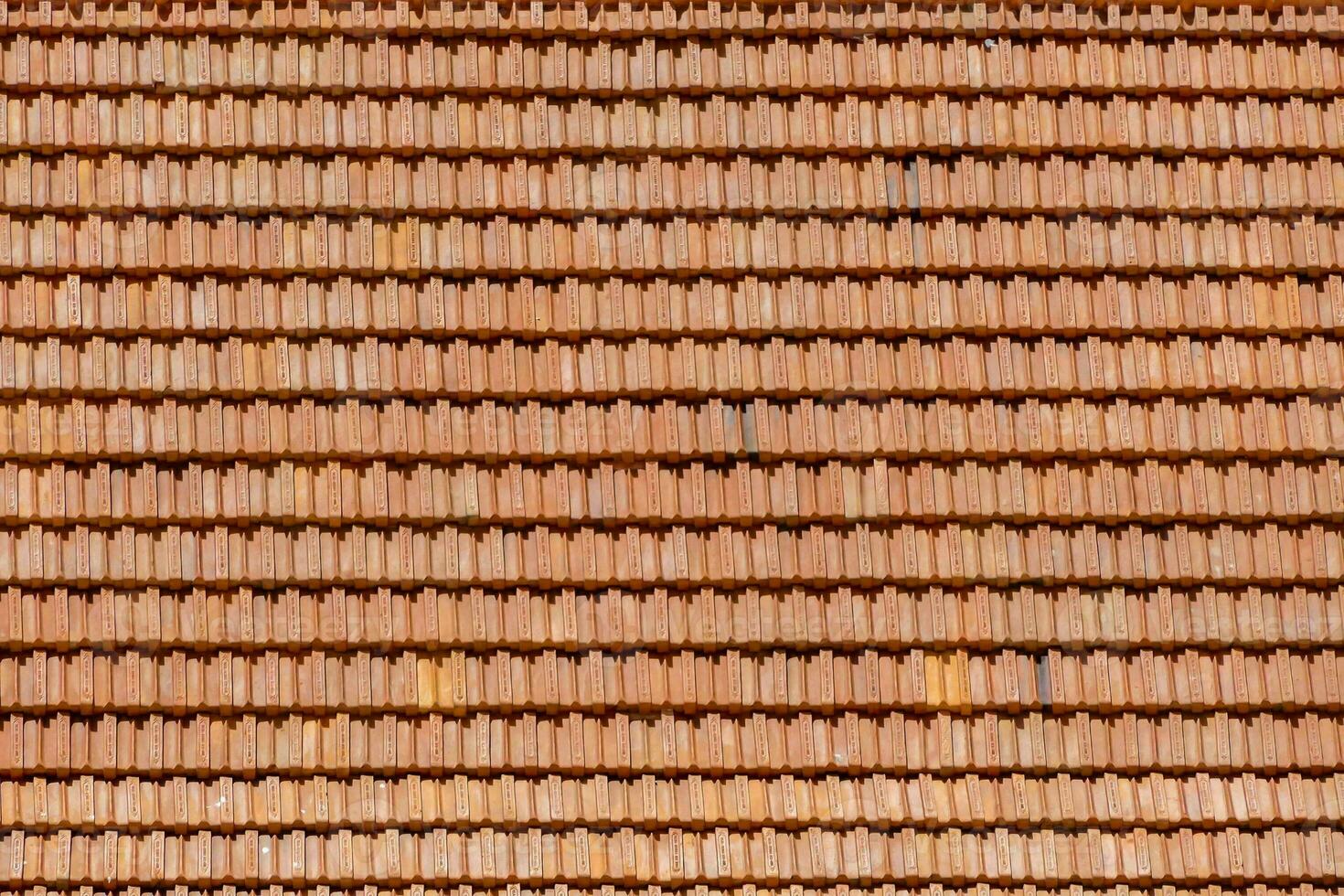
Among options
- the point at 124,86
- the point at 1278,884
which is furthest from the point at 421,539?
the point at 1278,884

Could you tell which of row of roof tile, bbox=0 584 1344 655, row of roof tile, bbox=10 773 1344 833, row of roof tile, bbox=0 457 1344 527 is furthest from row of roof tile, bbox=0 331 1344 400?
row of roof tile, bbox=10 773 1344 833

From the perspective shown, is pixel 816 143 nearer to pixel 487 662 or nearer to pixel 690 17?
pixel 690 17

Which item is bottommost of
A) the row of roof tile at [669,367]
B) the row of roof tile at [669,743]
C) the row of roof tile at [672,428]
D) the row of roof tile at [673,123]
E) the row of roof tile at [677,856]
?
the row of roof tile at [677,856]

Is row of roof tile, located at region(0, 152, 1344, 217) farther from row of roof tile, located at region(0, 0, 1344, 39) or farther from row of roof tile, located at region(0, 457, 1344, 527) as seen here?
row of roof tile, located at region(0, 457, 1344, 527)

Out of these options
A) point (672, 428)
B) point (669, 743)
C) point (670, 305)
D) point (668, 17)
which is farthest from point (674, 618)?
point (668, 17)

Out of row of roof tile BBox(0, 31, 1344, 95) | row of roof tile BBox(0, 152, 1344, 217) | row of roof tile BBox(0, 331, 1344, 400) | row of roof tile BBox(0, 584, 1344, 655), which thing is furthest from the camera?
row of roof tile BBox(0, 31, 1344, 95)

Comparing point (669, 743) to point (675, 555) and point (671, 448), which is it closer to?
point (675, 555)

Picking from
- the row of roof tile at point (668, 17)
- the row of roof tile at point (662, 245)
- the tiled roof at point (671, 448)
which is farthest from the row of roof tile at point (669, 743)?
the row of roof tile at point (668, 17)

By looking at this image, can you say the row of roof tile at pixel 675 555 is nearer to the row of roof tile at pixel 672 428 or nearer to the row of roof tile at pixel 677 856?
the row of roof tile at pixel 672 428
